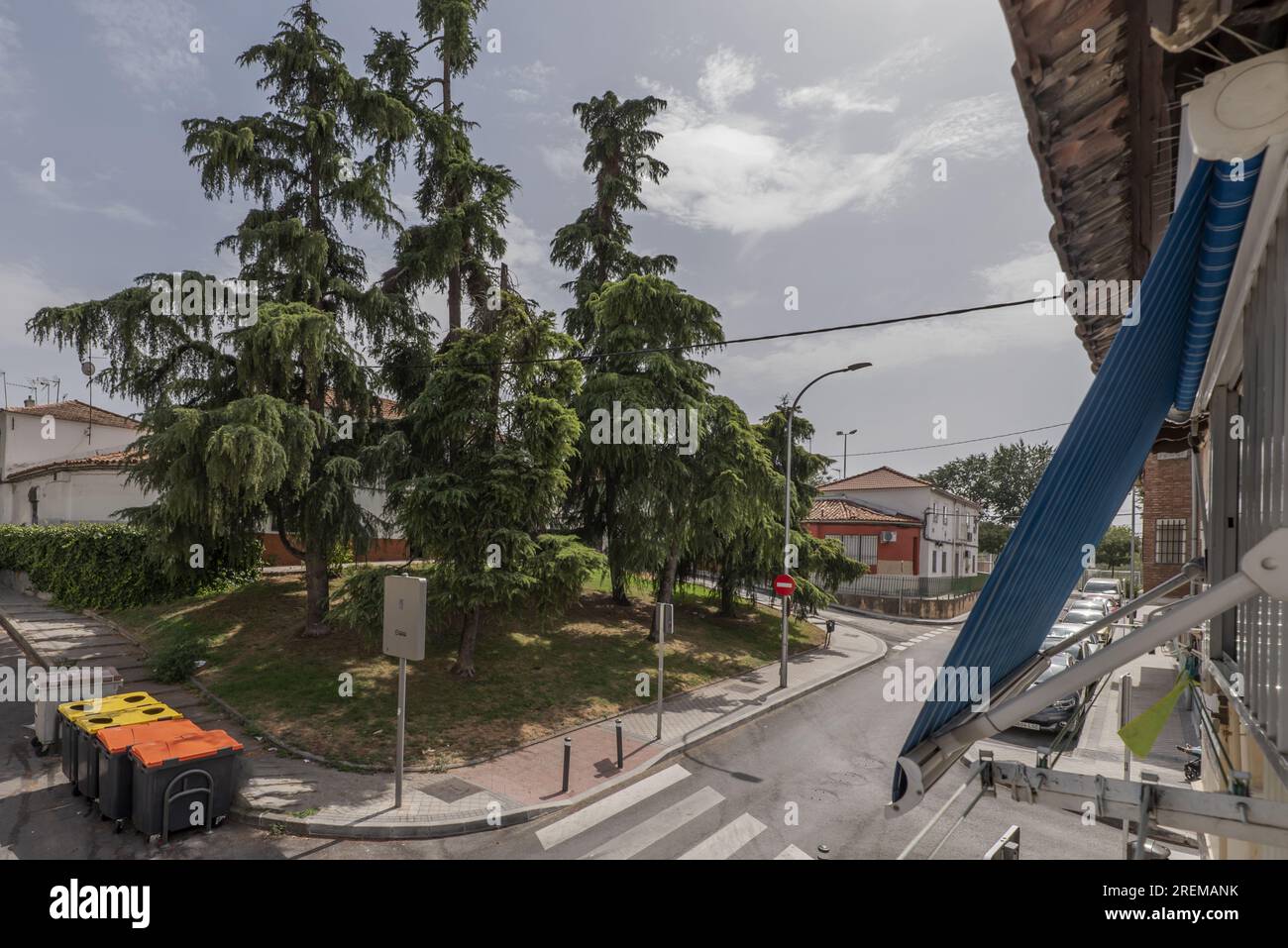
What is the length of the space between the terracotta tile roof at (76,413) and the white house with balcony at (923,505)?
3858 centimetres

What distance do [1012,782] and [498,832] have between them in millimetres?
7771

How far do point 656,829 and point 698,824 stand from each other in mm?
615

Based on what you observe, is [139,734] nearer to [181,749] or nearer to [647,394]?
[181,749]

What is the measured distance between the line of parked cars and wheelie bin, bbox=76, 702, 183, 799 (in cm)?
1073

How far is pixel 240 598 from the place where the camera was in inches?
746

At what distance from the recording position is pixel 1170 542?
14.3m

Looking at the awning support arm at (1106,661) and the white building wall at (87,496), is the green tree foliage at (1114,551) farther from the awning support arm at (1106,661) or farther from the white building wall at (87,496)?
the white building wall at (87,496)

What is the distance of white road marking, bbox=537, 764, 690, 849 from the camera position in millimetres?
8400

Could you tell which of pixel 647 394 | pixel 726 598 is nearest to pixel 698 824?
pixel 647 394

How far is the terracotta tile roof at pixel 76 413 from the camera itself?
32.0 metres

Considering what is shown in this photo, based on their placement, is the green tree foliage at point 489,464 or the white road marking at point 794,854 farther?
the green tree foliage at point 489,464

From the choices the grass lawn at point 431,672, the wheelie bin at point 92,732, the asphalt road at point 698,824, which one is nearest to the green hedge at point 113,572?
the grass lawn at point 431,672

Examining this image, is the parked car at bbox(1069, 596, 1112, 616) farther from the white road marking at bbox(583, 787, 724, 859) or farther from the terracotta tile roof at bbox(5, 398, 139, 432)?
the terracotta tile roof at bbox(5, 398, 139, 432)
